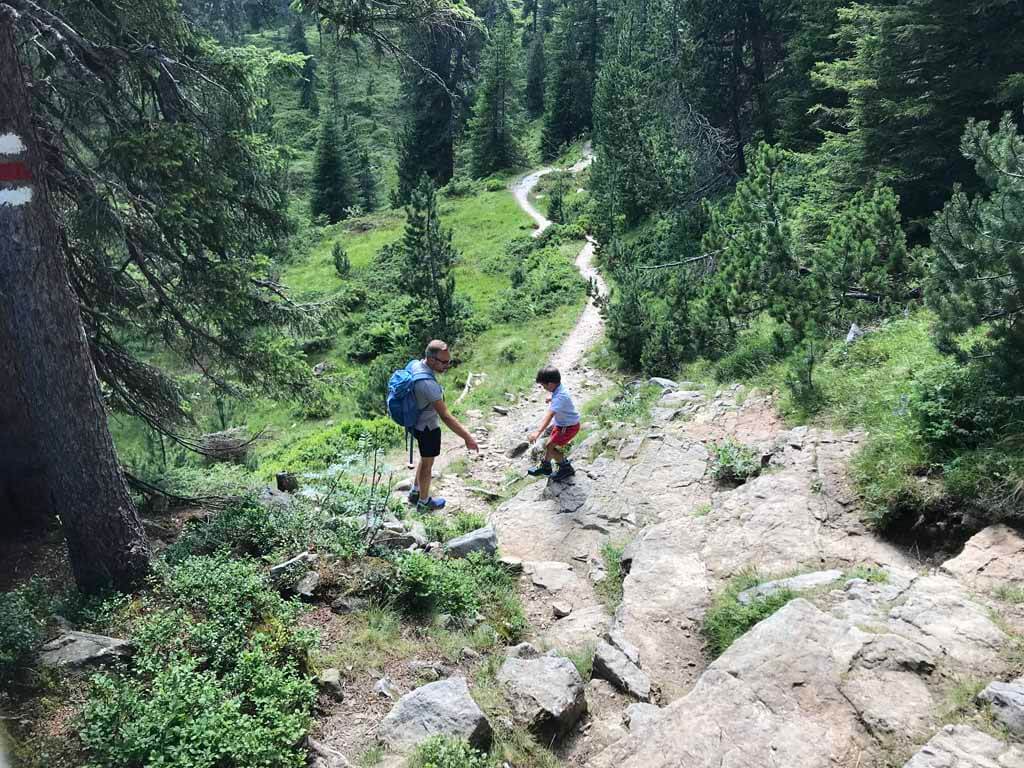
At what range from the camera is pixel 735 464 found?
8.08 metres

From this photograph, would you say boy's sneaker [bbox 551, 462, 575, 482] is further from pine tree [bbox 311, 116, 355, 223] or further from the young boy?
pine tree [bbox 311, 116, 355, 223]

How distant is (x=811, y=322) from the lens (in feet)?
33.3

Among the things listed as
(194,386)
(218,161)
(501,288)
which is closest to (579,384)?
(194,386)

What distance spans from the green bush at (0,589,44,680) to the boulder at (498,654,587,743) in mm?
3220

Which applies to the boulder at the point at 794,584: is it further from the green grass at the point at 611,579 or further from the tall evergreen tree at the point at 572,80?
the tall evergreen tree at the point at 572,80

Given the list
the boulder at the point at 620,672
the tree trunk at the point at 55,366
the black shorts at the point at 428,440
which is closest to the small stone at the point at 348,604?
the tree trunk at the point at 55,366

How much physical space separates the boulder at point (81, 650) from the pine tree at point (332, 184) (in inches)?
1849

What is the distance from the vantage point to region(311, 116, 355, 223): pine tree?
49.1 meters

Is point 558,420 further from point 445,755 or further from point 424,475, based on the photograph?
point 445,755

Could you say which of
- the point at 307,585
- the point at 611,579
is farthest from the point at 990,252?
the point at 307,585

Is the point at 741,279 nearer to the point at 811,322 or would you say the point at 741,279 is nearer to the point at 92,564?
the point at 811,322

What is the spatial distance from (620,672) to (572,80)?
2486 inches

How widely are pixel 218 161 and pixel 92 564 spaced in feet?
13.0

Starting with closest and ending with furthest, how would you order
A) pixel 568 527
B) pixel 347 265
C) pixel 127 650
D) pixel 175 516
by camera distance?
pixel 127 650
pixel 175 516
pixel 568 527
pixel 347 265
